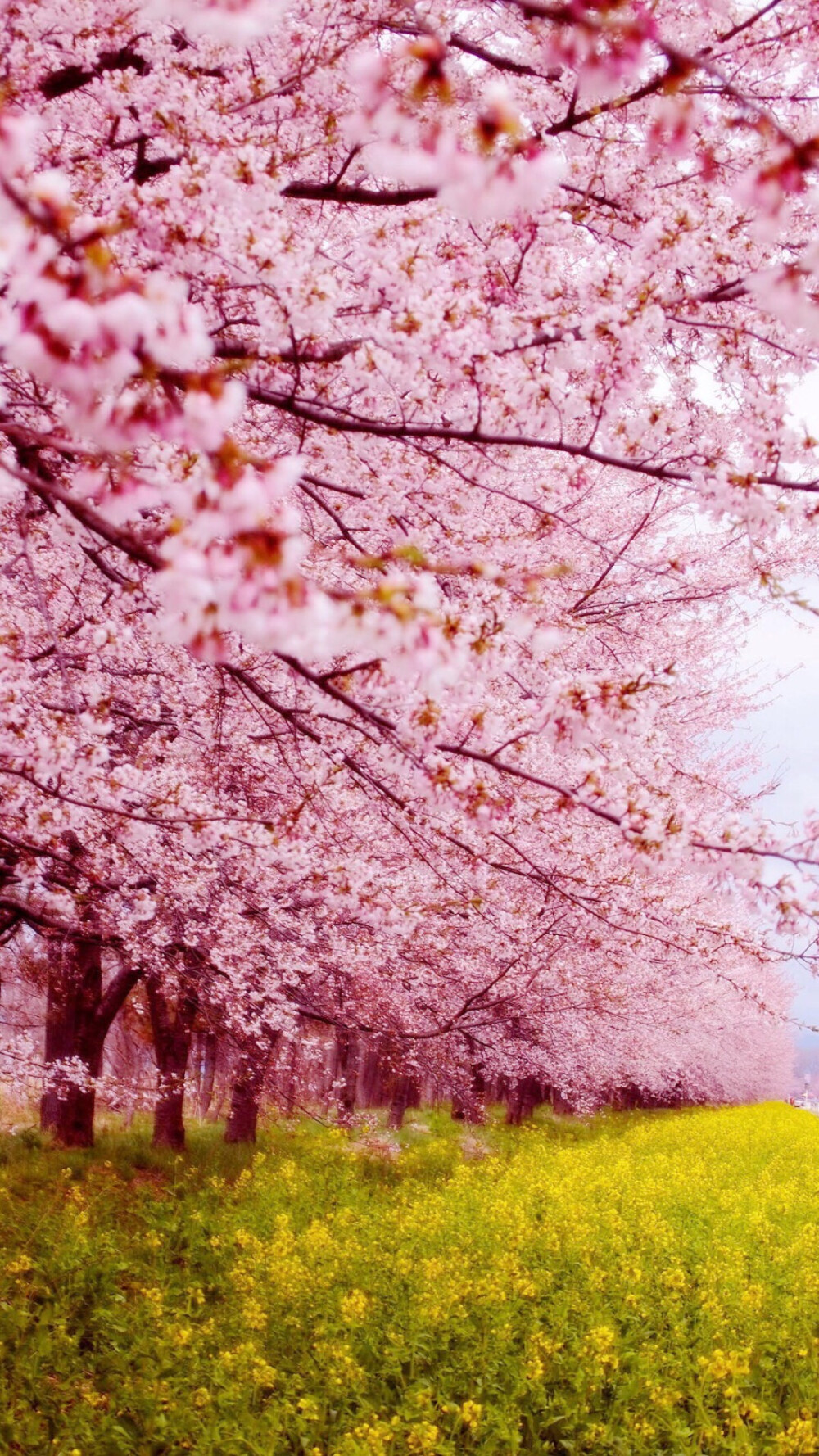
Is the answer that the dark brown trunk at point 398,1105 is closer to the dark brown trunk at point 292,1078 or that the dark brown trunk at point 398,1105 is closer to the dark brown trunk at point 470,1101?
the dark brown trunk at point 470,1101

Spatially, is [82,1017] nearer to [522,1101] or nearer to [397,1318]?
[397,1318]

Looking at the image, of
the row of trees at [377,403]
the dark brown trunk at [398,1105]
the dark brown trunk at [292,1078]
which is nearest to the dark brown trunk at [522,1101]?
the dark brown trunk at [398,1105]

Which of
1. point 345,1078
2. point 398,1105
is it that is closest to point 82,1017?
point 345,1078

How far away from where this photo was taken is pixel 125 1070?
29.5m

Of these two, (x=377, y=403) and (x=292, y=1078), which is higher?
(x=377, y=403)

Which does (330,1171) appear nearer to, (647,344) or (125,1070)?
(647,344)

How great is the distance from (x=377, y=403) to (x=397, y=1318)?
5440mm

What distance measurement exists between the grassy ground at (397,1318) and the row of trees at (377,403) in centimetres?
203

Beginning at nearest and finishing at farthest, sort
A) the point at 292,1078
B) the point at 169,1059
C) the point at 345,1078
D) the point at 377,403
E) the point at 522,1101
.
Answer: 1. the point at 377,403
2. the point at 292,1078
3. the point at 169,1059
4. the point at 345,1078
5. the point at 522,1101

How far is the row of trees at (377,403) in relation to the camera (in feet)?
5.29

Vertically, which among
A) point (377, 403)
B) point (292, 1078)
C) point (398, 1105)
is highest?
point (377, 403)

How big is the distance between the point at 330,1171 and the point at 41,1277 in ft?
16.2

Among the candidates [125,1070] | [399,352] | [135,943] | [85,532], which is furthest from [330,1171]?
[125,1070]

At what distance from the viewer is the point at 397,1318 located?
631 centimetres
